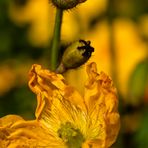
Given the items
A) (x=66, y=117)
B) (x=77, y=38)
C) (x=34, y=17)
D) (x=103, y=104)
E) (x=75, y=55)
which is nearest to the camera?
(x=103, y=104)

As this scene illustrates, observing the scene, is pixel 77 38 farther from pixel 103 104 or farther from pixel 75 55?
pixel 103 104

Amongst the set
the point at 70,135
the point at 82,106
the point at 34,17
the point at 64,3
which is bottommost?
the point at 70,135

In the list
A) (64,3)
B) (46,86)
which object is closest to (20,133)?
(46,86)

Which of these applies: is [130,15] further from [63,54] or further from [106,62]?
[63,54]

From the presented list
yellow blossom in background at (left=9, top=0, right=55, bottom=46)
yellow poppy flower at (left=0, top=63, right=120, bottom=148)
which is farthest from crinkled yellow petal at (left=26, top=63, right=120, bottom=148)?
yellow blossom in background at (left=9, top=0, right=55, bottom=46)

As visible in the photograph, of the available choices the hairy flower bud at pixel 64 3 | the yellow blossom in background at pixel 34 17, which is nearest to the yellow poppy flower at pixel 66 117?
the hairy flower bud at pixel 64 3

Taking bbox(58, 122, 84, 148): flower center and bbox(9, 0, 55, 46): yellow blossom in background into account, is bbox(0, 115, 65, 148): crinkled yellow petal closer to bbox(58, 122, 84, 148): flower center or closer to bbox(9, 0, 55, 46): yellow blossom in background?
bbox(58, 122, 84, 148): flower center
